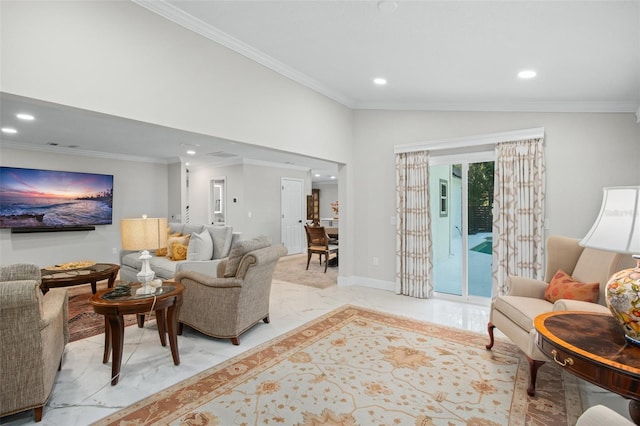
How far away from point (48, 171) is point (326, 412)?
→ 713 cm

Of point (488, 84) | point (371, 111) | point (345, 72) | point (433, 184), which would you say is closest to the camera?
point (488, 84)

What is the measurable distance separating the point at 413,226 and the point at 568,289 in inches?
86.3

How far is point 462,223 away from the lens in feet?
14.5

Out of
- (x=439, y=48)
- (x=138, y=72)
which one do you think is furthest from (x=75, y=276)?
(x=439, y=48)

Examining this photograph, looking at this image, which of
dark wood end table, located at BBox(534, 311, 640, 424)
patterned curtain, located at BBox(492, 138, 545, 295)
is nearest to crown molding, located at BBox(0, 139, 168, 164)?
patterned curtain, located at BBox(492, 138, 545, 295)

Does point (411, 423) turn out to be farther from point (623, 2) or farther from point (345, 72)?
point (345, 72)

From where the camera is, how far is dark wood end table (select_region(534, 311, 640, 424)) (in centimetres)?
129

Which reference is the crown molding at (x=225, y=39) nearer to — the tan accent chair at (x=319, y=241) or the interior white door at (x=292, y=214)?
the tan accent chair at (x=319, y=241)

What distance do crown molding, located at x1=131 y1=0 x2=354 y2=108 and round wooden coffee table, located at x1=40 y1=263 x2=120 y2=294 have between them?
11.3 feet

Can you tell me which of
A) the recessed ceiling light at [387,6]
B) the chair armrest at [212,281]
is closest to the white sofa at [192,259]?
the chair armrest at [212,281]

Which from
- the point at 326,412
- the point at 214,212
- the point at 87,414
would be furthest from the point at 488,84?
the point at 214,212

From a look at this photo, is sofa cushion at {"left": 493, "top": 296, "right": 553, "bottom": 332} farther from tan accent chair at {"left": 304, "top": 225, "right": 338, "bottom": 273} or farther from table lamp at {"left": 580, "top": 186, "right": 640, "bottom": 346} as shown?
tan accent chair at {"left": 304, "top": 225, "right": 338, "bottom": 273}

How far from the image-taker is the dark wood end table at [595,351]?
4.24ft

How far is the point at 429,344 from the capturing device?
3016 millimetres
